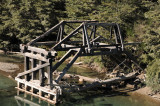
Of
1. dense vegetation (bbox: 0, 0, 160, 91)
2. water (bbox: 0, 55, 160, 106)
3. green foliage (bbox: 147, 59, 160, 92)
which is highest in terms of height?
dense vegetation (bbox: 0, 0, 160, 91)

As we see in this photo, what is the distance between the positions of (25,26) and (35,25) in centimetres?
150

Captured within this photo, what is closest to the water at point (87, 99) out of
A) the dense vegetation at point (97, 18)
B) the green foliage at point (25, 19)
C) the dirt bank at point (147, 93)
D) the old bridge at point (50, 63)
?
the dirt bank at point (147, 93)

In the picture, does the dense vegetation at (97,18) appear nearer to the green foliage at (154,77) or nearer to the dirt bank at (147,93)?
the green foliage at (154,77)

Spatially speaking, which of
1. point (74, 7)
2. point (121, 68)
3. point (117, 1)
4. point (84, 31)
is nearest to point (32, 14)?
point (74, 7)

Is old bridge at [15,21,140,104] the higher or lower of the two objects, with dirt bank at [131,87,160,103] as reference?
higher

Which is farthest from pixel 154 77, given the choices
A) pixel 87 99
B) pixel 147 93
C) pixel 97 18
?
pixel 97 18

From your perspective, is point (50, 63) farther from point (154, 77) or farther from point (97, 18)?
point (97, 18)

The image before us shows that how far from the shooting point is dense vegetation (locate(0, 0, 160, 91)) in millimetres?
19544

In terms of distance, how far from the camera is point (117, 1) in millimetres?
28844

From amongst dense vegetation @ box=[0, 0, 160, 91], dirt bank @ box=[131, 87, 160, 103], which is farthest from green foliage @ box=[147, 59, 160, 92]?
dirt bank @ box=[131, 87, 160, 103]

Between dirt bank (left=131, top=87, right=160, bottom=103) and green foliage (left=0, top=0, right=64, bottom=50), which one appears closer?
dirt bank (left=131, top=87, right=160, bottom=103)

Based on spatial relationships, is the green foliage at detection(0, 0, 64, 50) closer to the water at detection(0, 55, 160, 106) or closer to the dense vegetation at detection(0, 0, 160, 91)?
the dense vegetation at detection(0, 0, 160, 91)

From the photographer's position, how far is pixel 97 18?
90.3 feet

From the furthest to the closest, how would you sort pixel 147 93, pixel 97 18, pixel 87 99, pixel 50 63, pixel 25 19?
pixel 25 19 < pixel 97 18 < pixel 147 93 < pixel 87 99 < pixel 50 63
